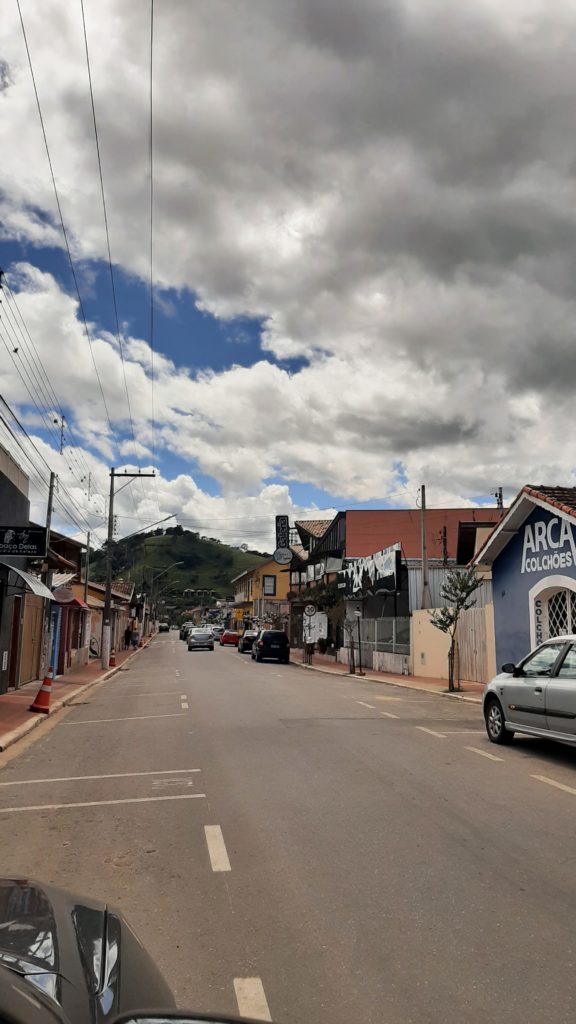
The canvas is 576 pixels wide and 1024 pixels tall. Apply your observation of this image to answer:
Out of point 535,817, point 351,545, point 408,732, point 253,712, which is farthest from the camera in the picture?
point 351,545

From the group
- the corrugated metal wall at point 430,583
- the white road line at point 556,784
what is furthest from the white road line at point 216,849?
the corrugated metal wall at point 430,583

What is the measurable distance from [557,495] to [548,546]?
1.29 meters

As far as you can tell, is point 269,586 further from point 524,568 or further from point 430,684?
point 524,568

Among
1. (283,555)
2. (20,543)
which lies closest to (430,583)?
(20,543)

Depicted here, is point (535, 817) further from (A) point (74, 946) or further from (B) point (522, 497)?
(B) point (522, 497)

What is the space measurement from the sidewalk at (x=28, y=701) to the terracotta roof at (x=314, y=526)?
28062 millimetres

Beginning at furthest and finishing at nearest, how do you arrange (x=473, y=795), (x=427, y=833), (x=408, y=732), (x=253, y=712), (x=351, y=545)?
(x=351, y=545) → (x=253, y=712) → (x=408, y=732) → (x=473, y=795) → (x=427, y=833)

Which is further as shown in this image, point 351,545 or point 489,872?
point 351,545

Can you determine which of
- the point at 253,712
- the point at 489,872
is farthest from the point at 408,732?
the point at 489,872

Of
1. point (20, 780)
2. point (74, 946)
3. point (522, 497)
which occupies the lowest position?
point (20, 780)

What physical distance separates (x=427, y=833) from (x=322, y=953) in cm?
251

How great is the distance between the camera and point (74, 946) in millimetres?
2549

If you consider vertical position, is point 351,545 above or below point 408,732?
above

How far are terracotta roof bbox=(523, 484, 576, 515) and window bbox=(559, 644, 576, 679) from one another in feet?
22.1
